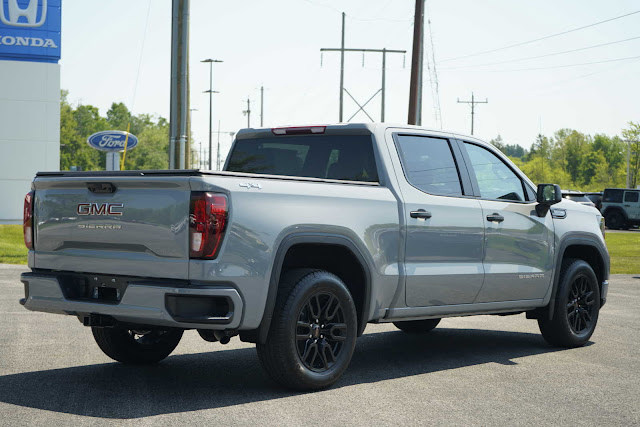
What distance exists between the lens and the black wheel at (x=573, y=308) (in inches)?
355

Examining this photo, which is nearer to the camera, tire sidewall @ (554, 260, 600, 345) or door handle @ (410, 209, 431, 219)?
door handle @ (410, 209, 431, 219)

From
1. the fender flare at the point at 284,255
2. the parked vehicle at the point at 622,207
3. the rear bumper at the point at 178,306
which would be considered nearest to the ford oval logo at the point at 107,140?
the parked vehicle at the point at 622,207

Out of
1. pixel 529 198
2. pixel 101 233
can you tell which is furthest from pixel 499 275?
pixel 101 233

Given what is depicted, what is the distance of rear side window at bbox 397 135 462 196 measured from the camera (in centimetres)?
762

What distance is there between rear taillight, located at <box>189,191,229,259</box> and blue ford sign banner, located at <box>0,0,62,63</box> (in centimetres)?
3818

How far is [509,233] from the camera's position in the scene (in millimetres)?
8328

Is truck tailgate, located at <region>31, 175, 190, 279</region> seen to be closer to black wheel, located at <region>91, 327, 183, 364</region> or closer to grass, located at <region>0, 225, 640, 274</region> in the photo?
black wheel, located at <region>91, 327, 183, 364</region>

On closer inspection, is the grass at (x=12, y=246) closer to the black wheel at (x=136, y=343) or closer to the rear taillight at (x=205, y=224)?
the black wheel at (x=136, y=343)

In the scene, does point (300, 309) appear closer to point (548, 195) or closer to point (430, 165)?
point (430, 165)

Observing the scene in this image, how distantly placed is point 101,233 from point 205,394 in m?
1.33

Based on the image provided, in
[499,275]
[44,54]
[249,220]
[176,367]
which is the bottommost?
[176,367]

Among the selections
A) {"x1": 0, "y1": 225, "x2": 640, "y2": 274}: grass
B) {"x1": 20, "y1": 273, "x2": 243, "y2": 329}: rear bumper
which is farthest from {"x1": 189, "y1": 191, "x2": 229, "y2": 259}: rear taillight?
{"x1": 0, "y1": 225, "x2": 640, "y2": 274}: grass

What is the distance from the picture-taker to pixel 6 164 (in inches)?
1741

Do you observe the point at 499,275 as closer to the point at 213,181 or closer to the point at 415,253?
the point at 415,253
